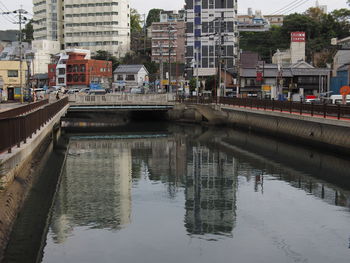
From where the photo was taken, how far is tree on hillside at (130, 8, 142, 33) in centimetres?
17838

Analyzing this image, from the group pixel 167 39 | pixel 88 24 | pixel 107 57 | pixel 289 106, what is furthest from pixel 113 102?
pixel 88 24

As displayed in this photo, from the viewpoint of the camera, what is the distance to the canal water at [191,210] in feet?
57.3

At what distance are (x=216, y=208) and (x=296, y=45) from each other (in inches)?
3897

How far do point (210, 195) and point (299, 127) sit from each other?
2315 cm

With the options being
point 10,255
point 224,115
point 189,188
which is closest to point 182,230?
point 10,255

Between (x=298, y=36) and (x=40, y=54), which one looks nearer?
(x=298, y=36)

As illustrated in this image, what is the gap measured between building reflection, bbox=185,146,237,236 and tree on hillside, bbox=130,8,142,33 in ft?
466

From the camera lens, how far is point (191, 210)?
2347 cm

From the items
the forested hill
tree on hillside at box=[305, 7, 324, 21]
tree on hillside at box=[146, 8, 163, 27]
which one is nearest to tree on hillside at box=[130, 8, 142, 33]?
tree on hillside at box=[146, 8, 163, 27]

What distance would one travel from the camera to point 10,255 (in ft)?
54.2

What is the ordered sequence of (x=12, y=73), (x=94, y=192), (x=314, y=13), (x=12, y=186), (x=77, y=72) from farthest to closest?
(x=314, y=13) < (x=77, y=72) < (x=12, y=73) < (x=94, y=192) < (x=12, y=186)

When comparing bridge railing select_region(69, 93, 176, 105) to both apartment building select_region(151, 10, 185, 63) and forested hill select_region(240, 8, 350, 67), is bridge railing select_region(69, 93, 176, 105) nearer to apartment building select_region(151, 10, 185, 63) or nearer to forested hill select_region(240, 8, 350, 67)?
forested hill select_region(240, 8, 350, 67)

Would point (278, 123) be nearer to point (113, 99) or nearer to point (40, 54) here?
point (113, 99)

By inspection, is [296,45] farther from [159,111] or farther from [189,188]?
[189,188]
